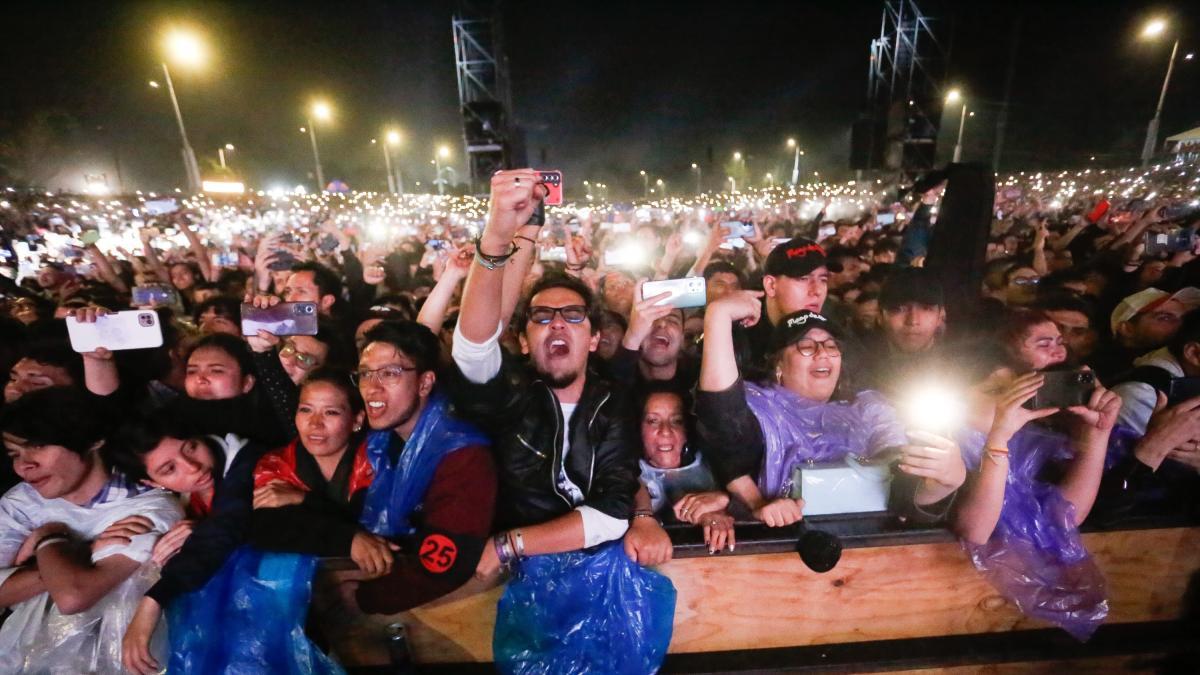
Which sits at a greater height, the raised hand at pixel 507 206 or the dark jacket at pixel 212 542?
the raised hand at pixel 507 206

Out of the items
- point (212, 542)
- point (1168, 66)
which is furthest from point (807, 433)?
point (1168, 66)

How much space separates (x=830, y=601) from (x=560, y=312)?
6.04 ft

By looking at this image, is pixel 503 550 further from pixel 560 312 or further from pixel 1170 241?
pixel 1170 241

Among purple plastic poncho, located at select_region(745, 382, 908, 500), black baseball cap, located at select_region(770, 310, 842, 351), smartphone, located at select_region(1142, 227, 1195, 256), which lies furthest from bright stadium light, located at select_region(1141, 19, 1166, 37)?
purple plastic poncho, located at select_region(745, 382, 908, 500)

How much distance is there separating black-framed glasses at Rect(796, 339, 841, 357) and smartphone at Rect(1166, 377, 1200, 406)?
50.8 inches

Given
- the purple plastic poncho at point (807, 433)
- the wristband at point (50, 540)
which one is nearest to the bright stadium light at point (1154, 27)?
the purple plastic poncho at point (807, 433)

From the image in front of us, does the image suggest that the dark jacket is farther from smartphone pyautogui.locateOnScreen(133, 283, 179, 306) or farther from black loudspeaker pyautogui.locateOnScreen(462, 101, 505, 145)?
black loudspeaker pyautogui.locateOnScreen(462, 101, 505, 145)

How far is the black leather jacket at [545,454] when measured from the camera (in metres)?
2.12

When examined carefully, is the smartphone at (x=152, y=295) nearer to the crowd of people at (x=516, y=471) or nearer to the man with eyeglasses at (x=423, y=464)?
the crowd of people at (x=516, y=471)

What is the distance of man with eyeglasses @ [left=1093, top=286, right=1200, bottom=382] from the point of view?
335 cm

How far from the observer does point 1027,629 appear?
244 cm

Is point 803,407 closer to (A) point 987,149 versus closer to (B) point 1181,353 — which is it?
(B) point 1181,353

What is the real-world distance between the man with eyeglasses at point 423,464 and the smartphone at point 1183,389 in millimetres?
2857

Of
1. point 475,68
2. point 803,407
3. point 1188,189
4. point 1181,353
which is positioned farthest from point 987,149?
point 803,407
